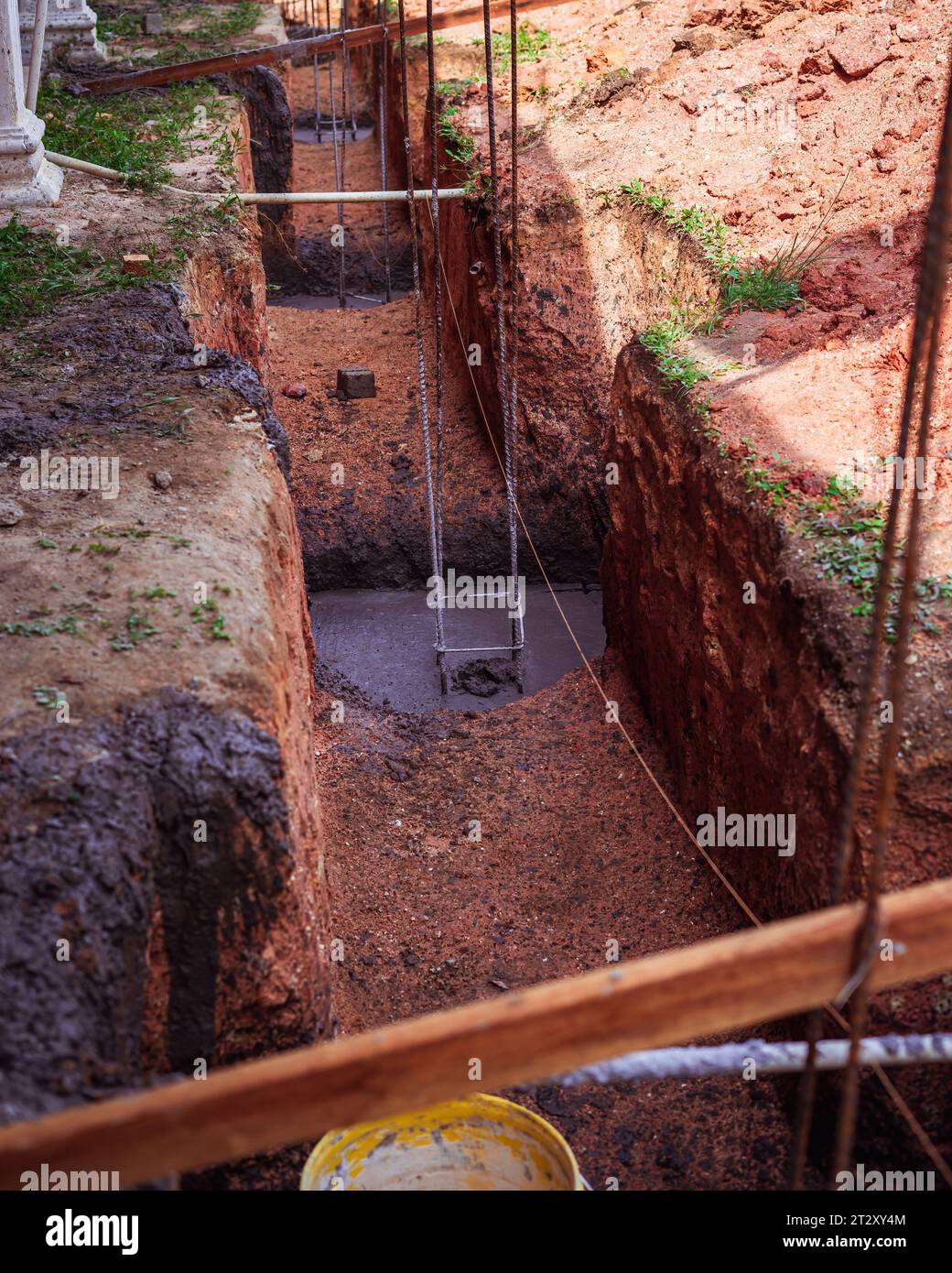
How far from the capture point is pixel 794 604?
4855 millimetres

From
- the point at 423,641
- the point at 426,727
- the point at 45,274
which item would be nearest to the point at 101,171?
the point at 45,274

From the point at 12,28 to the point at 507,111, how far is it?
161 inches

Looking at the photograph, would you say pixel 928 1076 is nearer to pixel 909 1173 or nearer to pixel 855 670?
pixel 909 1173

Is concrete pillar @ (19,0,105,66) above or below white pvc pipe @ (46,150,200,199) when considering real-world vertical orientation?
above

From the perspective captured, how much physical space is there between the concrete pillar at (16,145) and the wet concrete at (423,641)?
333cm

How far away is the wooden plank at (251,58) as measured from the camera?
36.1ft

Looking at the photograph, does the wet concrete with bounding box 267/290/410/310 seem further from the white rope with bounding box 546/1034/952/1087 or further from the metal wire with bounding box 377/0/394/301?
the white rope with bounding box 546/1034/952/1087

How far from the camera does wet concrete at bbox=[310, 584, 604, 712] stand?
8102 millimetres

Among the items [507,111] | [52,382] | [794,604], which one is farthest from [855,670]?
[507,111]

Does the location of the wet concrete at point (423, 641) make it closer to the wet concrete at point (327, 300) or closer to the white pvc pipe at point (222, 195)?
the white pvc pipe at point (222, 195)

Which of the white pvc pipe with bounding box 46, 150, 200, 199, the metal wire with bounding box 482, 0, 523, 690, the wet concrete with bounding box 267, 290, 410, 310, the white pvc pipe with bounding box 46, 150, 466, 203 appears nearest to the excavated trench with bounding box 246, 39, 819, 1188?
the metal wire with bounding box 482, 0, 523, 690

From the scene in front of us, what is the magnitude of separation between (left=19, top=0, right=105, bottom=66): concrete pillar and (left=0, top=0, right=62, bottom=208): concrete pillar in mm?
4056

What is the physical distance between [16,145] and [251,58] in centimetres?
376

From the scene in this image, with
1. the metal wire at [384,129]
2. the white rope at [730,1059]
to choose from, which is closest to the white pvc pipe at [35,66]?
the metal wire at [384,129]
